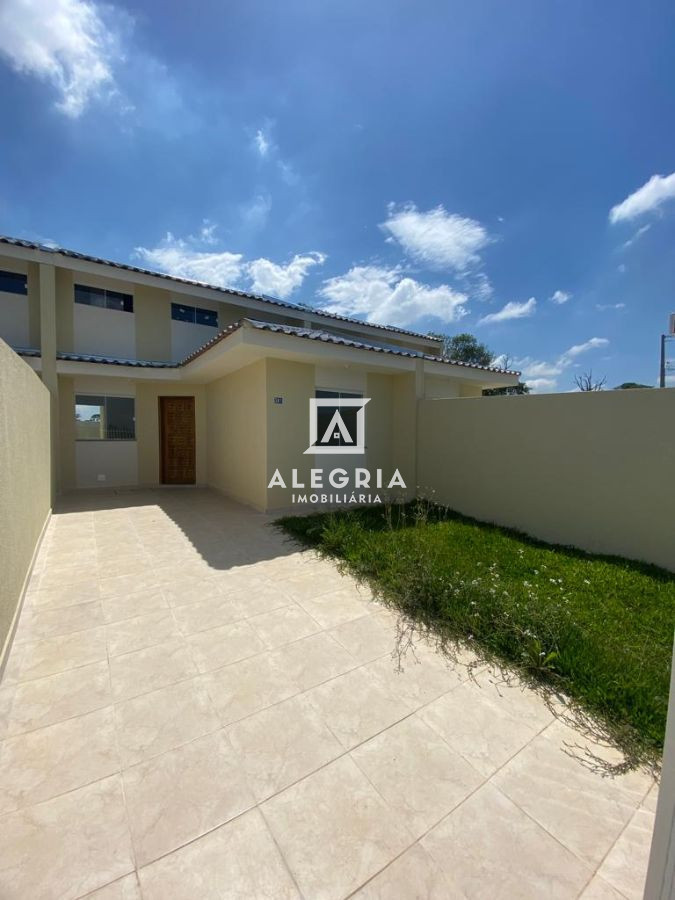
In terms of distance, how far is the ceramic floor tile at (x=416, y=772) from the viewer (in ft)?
6.33

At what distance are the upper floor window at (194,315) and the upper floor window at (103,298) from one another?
1283mm

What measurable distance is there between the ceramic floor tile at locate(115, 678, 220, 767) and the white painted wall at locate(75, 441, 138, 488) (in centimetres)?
1009

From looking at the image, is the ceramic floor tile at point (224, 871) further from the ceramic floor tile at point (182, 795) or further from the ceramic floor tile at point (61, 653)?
the ceramic floor tile at point (61, 653)

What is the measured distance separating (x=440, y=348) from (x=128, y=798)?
59.7 ft

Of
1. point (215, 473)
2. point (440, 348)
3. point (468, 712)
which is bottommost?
point (468, 712)

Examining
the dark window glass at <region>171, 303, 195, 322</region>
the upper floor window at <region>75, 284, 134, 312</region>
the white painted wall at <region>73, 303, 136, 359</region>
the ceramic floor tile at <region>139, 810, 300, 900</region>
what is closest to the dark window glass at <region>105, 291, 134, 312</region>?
the upper floor window at <region>75, 284, 134, 312</region>

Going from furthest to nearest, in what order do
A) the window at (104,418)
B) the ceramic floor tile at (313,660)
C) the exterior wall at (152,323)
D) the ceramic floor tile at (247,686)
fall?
the exterior wall at (152,323) → the window at (104,418) → the ceramic floor tile at (313,660) → the ceramic floor tile at (247,686)

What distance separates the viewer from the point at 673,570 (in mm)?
5469

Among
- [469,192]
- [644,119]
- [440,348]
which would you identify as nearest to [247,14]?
[469,192]

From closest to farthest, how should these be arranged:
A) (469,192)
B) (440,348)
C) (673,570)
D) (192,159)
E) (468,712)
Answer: (468,712)
(673,570)
(192,159)
(469,192)
(440,348)

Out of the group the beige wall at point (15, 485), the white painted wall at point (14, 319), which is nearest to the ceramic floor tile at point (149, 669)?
the beige wall at point (15, 485)

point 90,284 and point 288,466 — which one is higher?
point 90,284

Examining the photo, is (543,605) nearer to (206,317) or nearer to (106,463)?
(106,463)

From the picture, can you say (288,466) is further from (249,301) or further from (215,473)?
(249,301)
